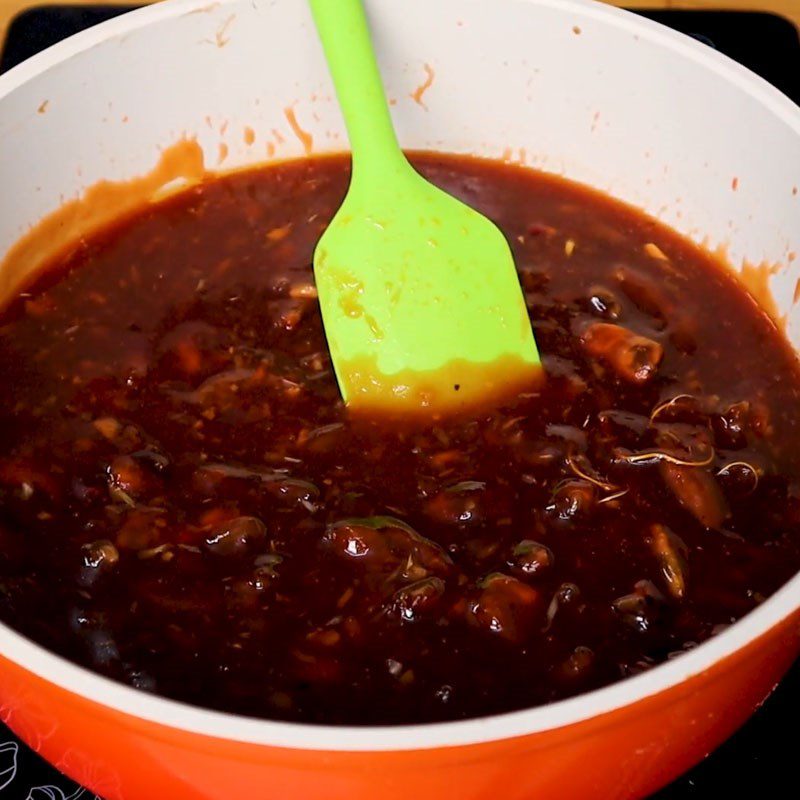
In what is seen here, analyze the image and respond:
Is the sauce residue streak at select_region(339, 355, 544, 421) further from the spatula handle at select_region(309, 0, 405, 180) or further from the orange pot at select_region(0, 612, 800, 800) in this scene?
the orange pot at select_region(0, 612, 800, 800)

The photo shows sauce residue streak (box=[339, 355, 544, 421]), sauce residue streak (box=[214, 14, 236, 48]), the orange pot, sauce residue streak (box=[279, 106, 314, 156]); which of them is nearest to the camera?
the orange pot

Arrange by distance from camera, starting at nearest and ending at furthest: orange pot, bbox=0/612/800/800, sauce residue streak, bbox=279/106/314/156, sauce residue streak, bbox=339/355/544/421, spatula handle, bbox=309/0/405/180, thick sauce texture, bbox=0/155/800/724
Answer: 1. orange pot, bbox=0/612/800/800
2. thick sauce texture, bbox=0/155/800/724
3. sauce residue streak, bbox=339/355/544/421
4. spatula handle, bbox=309/0/405/180
5. sauce residue streak, bbox=279/106/314/156

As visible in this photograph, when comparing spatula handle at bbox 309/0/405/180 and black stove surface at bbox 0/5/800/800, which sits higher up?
spatula handle at bbox 309/0/405/180

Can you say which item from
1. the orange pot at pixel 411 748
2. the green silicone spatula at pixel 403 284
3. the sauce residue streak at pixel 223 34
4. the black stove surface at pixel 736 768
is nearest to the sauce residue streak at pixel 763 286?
the green silicone spatula at pixel 403 284

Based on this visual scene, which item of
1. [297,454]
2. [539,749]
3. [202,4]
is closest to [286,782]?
[539,749]

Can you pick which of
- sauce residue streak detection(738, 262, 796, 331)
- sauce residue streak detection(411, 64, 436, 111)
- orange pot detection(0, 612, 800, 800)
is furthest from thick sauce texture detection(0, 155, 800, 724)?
sauce residue streak detection(411, 64, 436, 111)

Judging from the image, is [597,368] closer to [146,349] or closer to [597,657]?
[597,657]

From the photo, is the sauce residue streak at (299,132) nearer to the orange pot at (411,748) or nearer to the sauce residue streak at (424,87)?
the sauce residue streak at (424,87)

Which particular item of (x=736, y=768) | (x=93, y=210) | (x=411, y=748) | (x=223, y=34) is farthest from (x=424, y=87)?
(x=411, y=748)
